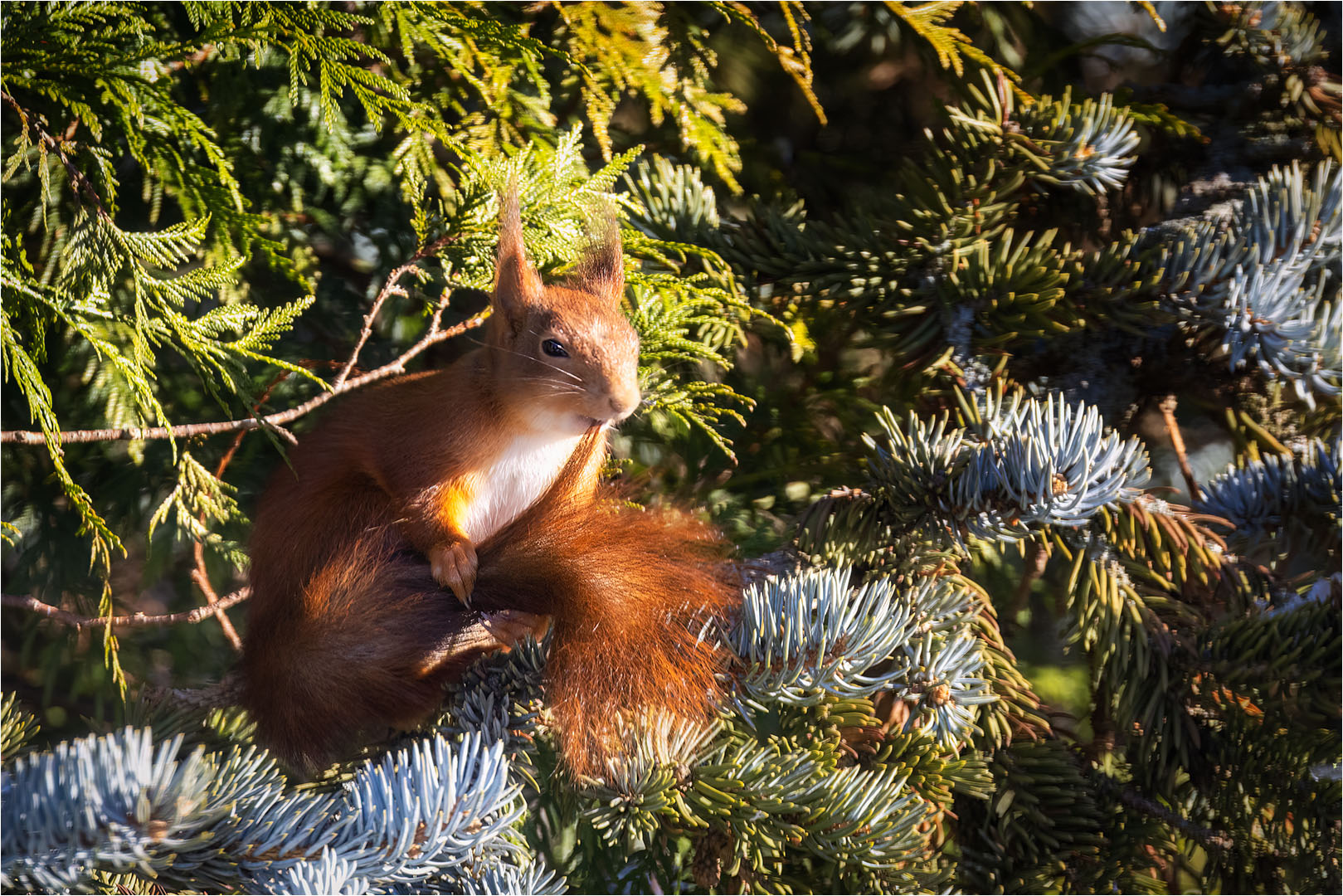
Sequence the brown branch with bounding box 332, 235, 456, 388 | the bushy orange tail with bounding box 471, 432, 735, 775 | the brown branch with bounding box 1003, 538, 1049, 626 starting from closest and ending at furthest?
the bushy orange tail with bounding box 471, 432, 735, 775
the brown branch with bounding box 332, 235, 456, 388
the brown branch with bounding box 1003, 538, 1049, 626

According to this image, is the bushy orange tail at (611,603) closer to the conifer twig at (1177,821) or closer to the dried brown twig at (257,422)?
the dried brown twig at (257,422)

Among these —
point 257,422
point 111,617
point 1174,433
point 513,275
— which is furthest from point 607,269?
point 1174,433

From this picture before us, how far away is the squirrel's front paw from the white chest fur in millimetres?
79

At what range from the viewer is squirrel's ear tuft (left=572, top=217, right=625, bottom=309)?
31.8 inches

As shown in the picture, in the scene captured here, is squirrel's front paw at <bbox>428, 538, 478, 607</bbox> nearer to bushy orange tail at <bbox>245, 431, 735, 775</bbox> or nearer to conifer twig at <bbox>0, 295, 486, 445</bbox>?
bushy orange tail at <bbox>245, 431, 735, 775</bbox>

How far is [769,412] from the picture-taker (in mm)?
1016

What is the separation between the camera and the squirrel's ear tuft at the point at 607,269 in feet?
2.65

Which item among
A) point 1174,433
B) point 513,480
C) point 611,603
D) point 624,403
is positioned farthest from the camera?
point 1174,433

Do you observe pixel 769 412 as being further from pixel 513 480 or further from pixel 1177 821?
pixel 1177 821

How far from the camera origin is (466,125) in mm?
946

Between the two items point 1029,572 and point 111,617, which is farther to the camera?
point 1029,572

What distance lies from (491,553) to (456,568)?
0.03 metres

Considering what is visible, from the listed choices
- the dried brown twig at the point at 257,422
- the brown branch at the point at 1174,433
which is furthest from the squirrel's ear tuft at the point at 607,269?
the brown branch at the point at 1174,433

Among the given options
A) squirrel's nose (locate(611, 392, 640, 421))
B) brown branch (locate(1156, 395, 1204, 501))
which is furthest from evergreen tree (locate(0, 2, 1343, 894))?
squirrel's nose (locate(611, 392, 640, 421))
